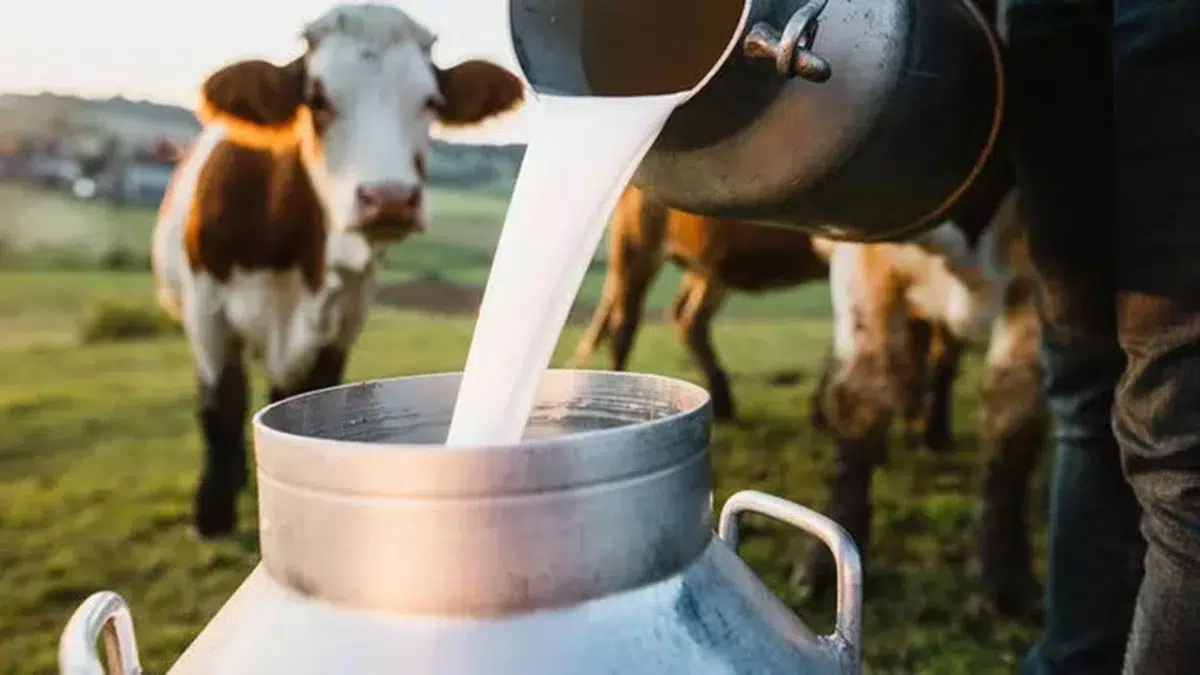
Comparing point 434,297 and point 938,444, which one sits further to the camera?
point 938,444

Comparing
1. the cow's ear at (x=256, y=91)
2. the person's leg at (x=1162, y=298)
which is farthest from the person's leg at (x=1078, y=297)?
the cow's ear at (x=256, y=91)

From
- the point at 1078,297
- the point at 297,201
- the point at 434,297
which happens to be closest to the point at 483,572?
the point at 1078,297

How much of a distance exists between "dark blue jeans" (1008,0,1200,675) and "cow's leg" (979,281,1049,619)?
0.47 metres

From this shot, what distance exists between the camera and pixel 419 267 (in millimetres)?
1830

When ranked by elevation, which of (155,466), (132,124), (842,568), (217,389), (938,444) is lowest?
(938,444)

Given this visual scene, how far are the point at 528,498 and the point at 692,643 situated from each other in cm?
8

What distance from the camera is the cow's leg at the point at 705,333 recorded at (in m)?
2.34

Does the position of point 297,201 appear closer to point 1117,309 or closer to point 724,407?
point 724,407

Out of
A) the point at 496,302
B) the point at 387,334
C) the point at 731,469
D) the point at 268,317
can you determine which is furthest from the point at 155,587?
the point at 496,302

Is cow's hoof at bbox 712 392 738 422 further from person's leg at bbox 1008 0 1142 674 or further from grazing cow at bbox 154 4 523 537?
person's leg at bbox 1008 0 1142 674

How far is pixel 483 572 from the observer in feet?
1.43

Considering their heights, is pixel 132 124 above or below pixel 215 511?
above

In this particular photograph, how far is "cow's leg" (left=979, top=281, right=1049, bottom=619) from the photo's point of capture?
4.61 ft

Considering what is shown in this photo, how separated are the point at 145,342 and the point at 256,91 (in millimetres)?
463
